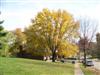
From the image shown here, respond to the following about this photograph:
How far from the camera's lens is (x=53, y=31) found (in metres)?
57.7

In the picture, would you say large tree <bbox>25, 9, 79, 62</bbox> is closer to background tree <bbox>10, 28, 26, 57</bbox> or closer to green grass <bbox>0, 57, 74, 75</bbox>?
background tree <bbox>10, 28, 26, 57</bbox>

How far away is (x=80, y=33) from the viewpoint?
54.0m

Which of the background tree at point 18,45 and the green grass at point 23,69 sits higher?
the background tree at point 18,45

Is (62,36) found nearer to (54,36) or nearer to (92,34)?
(54,36)

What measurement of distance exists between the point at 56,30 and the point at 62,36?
1.58 m

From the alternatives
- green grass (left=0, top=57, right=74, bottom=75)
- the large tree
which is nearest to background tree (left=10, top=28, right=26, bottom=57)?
the large tree

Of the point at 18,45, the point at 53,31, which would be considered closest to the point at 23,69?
the point at 53,31

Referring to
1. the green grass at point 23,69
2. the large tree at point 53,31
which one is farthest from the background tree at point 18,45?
the green grass at point 23,69

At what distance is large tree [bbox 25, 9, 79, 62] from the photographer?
2259 inches

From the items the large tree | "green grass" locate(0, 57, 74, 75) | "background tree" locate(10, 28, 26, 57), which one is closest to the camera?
"green grass" locate(0, 57, 74, 75)

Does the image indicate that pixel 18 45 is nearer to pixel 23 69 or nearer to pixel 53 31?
pixel 53 31

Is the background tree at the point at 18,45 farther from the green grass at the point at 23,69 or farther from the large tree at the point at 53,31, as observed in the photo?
the green grass at the point at 23,69

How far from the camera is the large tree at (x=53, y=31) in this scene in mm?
57375

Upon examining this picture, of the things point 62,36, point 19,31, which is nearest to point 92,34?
point 62,36
